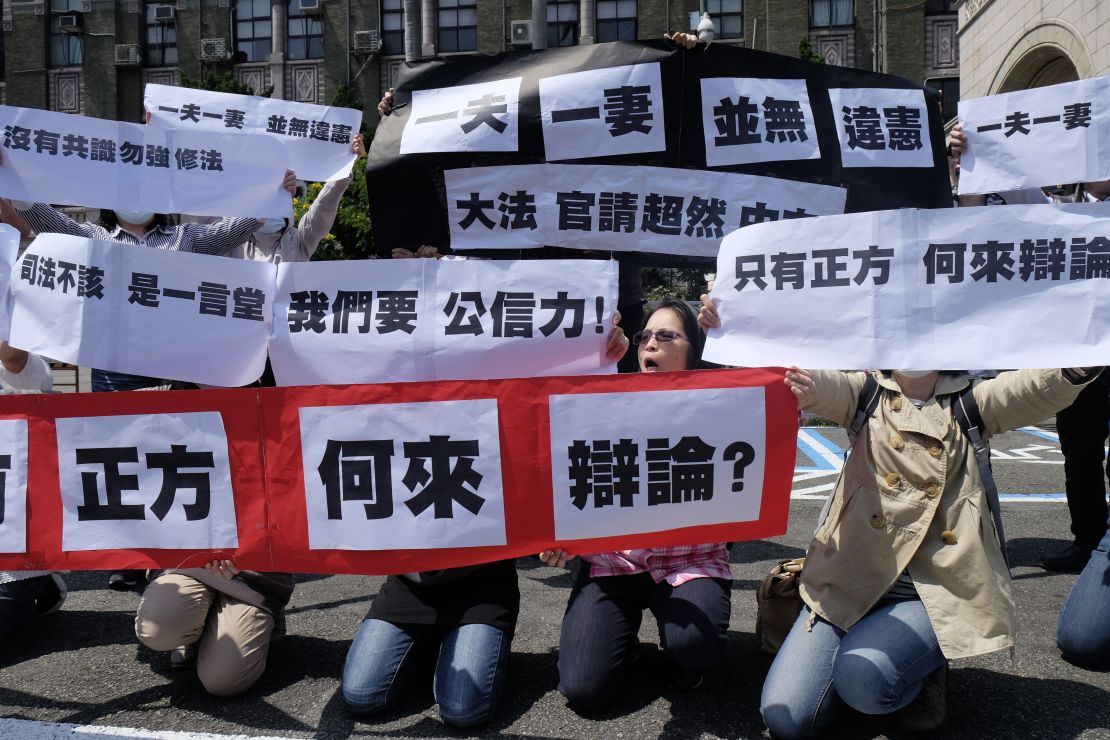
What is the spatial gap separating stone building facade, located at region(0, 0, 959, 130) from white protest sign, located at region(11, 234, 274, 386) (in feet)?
82.8

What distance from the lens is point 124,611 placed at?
4258 mm

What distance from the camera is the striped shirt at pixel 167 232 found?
381 centimetres

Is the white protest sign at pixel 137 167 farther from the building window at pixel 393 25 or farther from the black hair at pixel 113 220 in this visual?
the building window at pixel 393 25

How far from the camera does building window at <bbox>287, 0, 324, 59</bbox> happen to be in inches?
1164

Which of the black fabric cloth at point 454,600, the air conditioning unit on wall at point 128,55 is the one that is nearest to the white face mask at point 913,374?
the black fabric cloth at point 454,600

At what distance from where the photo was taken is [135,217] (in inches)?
157

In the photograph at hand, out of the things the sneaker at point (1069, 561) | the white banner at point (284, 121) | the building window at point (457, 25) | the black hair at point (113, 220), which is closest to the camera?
the black hair at point (113, 220)

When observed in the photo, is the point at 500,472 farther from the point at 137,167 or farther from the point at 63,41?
the point at 63,41

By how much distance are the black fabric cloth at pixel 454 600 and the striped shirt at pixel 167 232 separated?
1.91 metres

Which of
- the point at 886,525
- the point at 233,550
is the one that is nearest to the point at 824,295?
the point at 886,525

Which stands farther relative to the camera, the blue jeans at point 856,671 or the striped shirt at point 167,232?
the striped shirt at point 167,232

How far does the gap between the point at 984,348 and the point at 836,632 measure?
111cm

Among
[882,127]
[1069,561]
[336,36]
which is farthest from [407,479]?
[336,36]

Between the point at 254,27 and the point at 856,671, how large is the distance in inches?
1281
